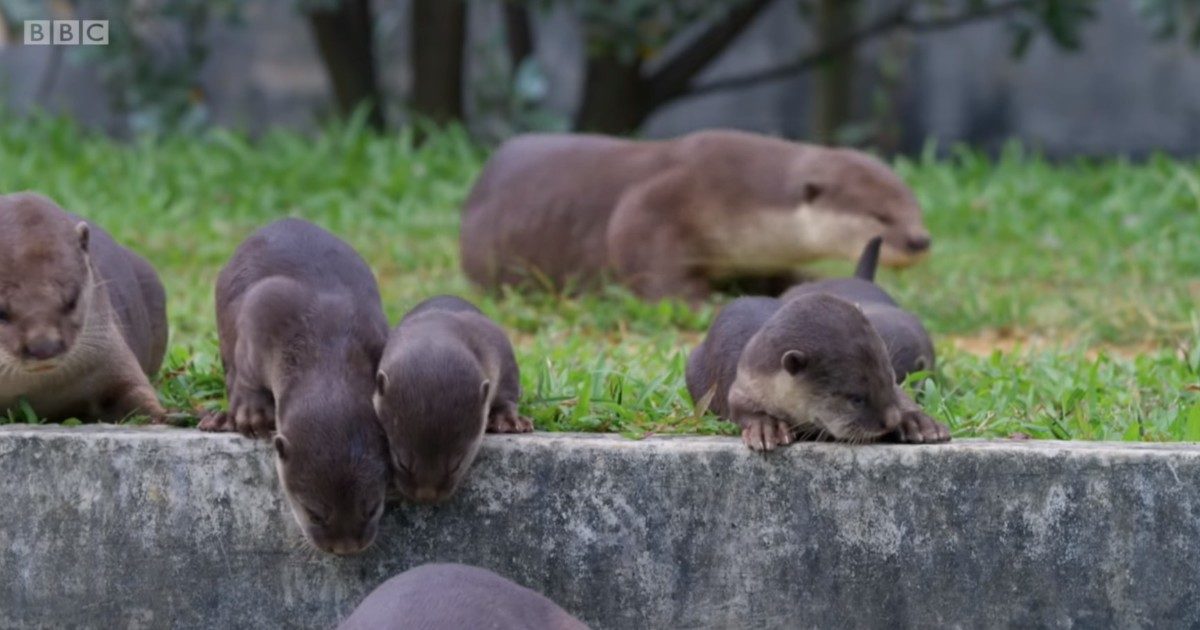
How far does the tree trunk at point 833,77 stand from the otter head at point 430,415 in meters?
9.26

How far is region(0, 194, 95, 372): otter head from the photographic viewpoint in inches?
199

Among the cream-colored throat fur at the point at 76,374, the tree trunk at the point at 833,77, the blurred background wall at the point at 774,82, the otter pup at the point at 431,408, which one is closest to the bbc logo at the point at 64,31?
the cream-colored throat fur at the point at 76,374

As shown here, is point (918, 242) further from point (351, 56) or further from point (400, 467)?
point (351, 56)

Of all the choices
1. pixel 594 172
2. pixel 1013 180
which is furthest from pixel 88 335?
pixel 1013 180

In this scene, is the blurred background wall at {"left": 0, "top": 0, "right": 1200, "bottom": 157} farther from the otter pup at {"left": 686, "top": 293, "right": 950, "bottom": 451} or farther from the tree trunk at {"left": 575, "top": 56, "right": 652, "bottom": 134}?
the otter pup at {"left": 686, "top": 293, "right": 950, "bottom": 451}

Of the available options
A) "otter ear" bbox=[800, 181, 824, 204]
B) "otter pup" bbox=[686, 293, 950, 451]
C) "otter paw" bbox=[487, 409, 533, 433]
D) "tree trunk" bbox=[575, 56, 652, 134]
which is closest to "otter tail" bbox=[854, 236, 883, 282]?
"otter ear" bbox=[800, 181, 824, 204]

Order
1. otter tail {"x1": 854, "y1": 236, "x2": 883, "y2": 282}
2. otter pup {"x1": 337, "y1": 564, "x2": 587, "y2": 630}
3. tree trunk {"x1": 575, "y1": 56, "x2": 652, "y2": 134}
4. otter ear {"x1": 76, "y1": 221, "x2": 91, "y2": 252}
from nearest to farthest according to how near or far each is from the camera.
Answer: otter pup {"x1": 337, "y1": 564, "x2": 587, "y2": 630} → otter ear {"x1": 76, "y1": 221, "x2": 91, "y2": 252} → otter tail {"x1": 854, "y1": 236, "x2": 883, "y2": 282} → tree trunk {"x1": 575, "y1": 56, "x2": 652, "y2": 134}

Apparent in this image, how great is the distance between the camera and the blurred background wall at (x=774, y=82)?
13.9 meters

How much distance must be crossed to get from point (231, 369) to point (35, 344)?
1.78 feet

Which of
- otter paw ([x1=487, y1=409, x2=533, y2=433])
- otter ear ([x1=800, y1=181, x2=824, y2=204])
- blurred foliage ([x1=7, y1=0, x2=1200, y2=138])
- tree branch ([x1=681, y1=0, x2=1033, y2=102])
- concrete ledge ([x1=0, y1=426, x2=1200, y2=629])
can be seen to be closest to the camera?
concrete ledge ([x1=0, y1=426, x2=1200, y2=629])

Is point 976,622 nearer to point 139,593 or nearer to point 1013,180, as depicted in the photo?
point 139,593

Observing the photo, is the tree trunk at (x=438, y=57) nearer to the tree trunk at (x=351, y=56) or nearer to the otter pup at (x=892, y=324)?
the tree trunk at (x=351, y=56)

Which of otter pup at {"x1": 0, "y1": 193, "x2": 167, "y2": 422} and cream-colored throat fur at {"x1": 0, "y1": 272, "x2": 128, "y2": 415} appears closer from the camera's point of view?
otter pup at {"x1": 0, "y1": 193, "x2": 167, "y2": 422}

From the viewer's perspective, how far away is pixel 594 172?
29.6ft
